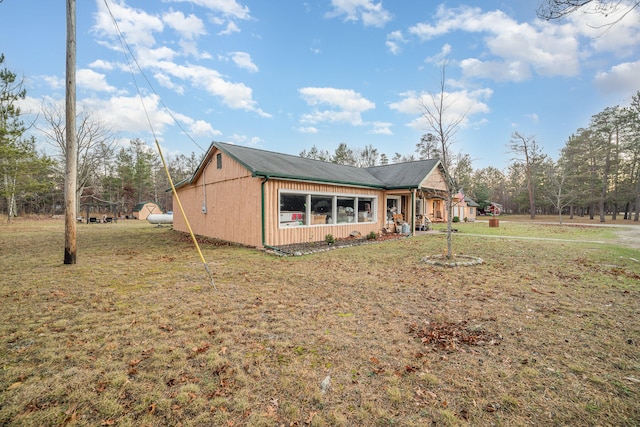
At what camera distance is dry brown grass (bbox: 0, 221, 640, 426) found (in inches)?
86.1

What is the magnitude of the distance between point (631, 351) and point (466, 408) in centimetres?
258

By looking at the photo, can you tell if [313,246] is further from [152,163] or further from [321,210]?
A: [152,163]

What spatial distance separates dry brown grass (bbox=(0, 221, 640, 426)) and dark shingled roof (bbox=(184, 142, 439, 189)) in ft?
17.2

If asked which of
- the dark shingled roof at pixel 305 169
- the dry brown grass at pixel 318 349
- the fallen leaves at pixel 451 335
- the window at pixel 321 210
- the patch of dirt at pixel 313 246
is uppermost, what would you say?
the dark shingled roof at pixel 305 169

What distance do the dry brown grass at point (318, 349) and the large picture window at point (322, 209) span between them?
472cm

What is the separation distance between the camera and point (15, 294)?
498 centimetres

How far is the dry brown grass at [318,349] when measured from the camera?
2188 millimetres

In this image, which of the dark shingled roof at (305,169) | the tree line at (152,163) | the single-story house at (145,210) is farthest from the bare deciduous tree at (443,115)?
the single-story house at (145,210)

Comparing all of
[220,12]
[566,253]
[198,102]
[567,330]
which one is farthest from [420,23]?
[567,330]

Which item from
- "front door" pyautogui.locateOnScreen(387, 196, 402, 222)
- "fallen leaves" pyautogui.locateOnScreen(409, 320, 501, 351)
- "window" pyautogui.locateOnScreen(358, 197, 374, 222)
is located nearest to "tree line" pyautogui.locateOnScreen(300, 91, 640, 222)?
"front door" pyautogui.locateOnScreen(387, 196, 402, 222)

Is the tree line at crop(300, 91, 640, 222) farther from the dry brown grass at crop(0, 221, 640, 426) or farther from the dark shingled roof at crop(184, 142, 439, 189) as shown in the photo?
the dry brown grass at crop(0, 221, 640, 426)

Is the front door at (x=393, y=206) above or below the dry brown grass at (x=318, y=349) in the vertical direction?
above

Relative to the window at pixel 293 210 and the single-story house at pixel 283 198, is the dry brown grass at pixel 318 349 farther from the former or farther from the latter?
the window at pixel 293 210

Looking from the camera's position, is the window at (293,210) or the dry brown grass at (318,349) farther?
the window at (293,210)
